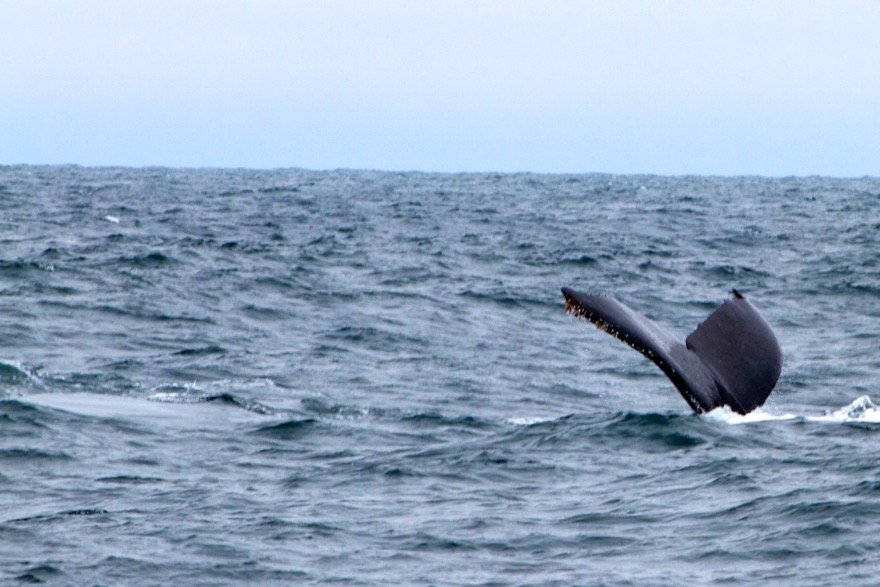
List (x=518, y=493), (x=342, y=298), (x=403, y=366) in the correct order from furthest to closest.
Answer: (x=342, y=298) < (x=403, y=366) < (x=518, y=493)

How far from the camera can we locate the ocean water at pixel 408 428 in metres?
8.23

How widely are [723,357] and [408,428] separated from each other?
329 cm

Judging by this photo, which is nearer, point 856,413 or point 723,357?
point 723,357

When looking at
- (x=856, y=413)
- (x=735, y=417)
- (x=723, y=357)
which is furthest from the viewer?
(x=856, y=413)

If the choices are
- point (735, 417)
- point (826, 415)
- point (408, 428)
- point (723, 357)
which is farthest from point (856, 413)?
point (408, 428)

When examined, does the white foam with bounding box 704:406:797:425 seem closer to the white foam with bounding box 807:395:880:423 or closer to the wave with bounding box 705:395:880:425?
the wave with bounding box 705:395:880:425

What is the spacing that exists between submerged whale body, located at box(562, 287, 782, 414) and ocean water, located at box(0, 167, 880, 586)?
0.56 meters

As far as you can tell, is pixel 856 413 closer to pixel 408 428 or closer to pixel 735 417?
pixel 735 417

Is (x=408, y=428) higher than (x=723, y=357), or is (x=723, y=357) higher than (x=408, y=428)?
(x=723, y=357)

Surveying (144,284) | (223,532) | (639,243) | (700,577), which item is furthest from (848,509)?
(639,243)

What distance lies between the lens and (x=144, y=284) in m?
22.9

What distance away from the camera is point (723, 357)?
10156 mm

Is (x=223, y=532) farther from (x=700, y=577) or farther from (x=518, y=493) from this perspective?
(x=700, y=577)

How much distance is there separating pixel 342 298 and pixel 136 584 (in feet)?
49.4
